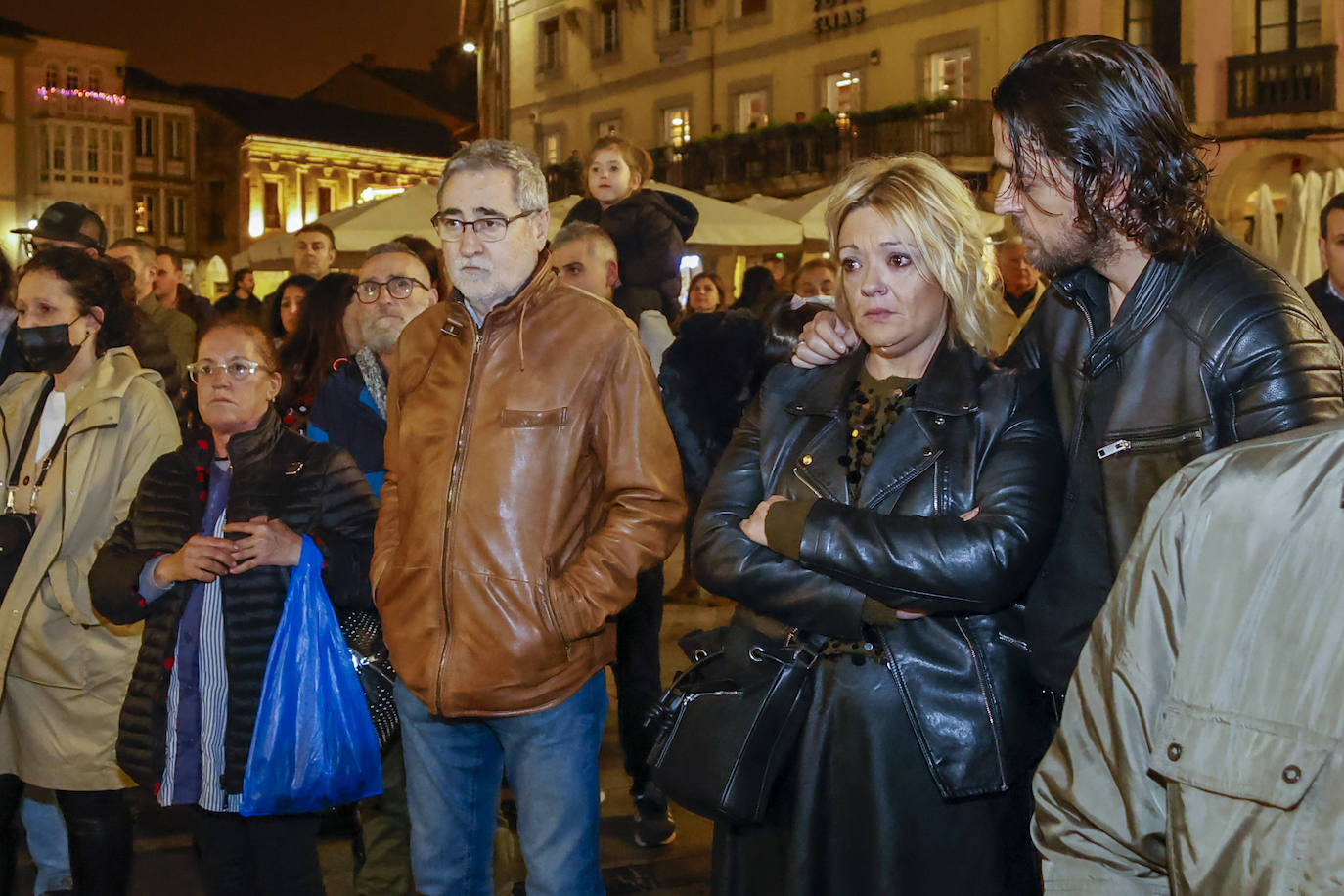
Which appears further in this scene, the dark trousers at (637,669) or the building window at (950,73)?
the building window at (950,73)

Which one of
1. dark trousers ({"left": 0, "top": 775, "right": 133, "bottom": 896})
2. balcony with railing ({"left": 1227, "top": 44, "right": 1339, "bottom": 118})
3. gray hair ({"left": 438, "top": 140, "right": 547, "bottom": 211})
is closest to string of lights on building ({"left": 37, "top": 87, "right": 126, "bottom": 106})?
balcony with railing ({"left": 1227, "top": 44, "right": 1339, "bottom": 118})

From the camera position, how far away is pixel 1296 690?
153 cm

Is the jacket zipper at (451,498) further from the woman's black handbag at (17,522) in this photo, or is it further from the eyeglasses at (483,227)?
the woman's black handbag at (17,522)

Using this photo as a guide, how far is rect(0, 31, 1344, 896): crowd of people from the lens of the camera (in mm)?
1675

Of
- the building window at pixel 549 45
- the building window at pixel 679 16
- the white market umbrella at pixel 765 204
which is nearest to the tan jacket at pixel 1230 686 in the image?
the white market umbrella at pixel 765 204

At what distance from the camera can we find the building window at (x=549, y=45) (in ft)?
117

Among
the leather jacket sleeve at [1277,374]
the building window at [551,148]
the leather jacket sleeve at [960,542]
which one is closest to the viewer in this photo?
the leather jacket sleeve at [1277,374]

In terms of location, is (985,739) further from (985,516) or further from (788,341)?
(788,341)

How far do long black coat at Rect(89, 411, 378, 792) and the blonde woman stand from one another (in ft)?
4.29

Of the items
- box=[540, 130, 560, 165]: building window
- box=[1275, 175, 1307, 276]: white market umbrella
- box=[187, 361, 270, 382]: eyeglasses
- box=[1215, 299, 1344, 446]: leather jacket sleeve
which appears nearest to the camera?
box=[1215, 299, 1344, 446]: leather jacket sleeve

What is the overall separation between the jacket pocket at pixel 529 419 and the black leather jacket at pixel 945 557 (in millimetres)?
600

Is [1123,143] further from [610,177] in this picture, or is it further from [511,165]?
[610,177]

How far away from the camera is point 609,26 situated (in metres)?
34.1

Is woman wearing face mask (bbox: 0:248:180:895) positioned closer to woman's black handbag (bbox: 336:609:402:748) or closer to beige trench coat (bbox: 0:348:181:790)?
beige trench coat (bbox: 0:348:181:790)
